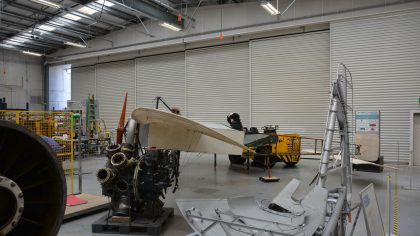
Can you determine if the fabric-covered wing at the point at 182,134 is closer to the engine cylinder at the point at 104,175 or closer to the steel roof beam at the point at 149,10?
the engine cylinder at the point at 104,175

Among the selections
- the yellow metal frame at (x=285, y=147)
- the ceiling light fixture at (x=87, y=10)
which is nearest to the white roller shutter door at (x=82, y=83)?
the ceiling light fixture at (x=87, y=10)

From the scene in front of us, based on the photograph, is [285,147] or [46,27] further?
[46,27]

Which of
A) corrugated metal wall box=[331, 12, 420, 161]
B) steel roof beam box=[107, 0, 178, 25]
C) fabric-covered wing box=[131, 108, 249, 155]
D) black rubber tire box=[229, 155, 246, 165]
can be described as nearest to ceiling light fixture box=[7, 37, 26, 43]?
steel roof beam box=[107, 0, 178, 25]

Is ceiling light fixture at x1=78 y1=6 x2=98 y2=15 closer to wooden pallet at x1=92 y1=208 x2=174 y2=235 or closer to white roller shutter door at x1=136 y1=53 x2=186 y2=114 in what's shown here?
white roller shutter door at x1=136 y1=53 x2=186 y2=114

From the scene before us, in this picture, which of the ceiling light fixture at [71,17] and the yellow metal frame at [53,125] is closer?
the yellow metal frame at [53,125]

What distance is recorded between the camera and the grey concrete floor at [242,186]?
4293 mm

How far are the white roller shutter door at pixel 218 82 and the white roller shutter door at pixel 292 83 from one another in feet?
1.78

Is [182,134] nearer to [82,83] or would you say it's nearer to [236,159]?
[236,159]

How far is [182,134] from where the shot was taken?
4.92 m

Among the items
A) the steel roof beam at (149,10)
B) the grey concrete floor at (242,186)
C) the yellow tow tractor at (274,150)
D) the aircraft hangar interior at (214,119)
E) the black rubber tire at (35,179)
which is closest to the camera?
the black rubber tire at (35,179)

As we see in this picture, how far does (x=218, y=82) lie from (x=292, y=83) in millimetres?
3376

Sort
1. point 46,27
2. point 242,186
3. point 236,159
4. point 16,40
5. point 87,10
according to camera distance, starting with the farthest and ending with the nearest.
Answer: point 16,40 → point 46,27 → point 87,10 → point 236,159 → point 242,186

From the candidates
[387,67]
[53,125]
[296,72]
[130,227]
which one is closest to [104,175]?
[130,227]

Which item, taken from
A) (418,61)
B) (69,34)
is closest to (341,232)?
(418,61)
